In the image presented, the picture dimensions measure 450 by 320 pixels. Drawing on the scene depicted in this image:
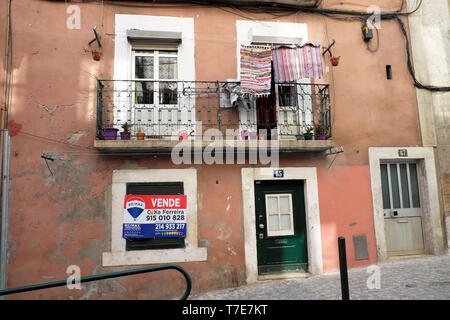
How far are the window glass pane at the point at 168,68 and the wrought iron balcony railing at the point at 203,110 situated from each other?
0.62ft

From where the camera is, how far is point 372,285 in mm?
5156

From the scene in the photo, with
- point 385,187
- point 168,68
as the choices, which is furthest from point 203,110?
point 385,187

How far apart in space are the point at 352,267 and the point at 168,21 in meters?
6.45

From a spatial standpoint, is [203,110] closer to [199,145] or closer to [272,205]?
[199,145]

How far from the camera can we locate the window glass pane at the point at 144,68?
6.27m

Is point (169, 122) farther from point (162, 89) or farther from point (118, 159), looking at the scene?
point (118, 159)

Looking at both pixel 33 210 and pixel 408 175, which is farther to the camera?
pixel 408 175

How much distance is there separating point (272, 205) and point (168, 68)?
3.68m

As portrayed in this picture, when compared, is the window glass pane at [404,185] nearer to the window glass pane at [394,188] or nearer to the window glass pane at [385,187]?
the window glass pane at [394,188]

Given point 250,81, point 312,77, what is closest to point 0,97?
point 250,81

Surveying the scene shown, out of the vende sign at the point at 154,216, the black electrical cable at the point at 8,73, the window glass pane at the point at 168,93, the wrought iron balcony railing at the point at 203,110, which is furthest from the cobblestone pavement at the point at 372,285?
the black electrical cable at the point at 8,73

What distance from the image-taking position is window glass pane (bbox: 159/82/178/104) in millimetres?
6234
